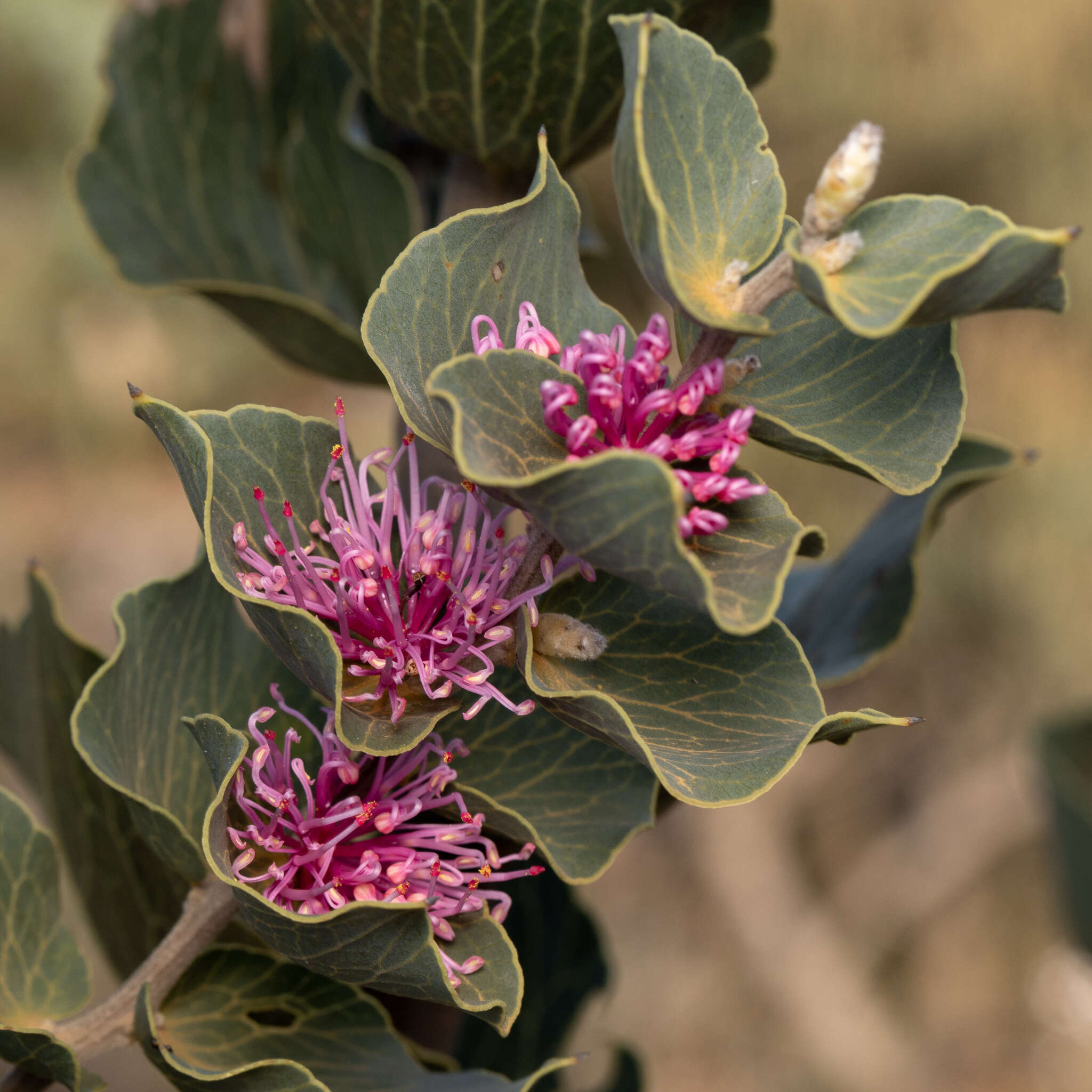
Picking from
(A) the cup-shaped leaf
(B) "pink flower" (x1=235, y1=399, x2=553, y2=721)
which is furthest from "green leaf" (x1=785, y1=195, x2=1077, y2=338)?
(A) the cup-shaped leaf

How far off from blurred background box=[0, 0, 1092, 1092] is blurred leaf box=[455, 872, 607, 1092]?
75cm

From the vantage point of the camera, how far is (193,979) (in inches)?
14.9

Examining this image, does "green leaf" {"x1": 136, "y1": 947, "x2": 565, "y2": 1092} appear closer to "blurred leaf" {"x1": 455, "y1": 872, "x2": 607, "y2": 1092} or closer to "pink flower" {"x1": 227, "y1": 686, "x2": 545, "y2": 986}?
"pink flower" {"x1": 227, "y1": 686, "x2": 545, "y2": 986}

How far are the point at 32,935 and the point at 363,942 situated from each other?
0.17 meters

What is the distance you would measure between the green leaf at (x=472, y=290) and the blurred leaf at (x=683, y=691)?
7cm

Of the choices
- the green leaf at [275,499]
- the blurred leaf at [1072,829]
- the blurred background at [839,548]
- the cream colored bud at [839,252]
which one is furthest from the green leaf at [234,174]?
the blurred leaf at [1072,829]

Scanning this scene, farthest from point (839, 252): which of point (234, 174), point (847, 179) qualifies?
point (234, 174)

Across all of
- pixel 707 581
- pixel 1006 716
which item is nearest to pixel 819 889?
pixel 1006 716

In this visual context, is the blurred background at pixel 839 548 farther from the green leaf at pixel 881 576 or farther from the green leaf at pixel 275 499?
the green leaf at pixel 275 499

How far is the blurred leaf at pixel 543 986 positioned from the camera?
22.7 inches

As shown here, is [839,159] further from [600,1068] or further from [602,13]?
[600,1068]

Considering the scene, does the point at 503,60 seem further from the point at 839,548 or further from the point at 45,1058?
the point at 839,548

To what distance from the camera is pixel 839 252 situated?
271 mm

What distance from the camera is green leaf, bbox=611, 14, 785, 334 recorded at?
0.26 m
